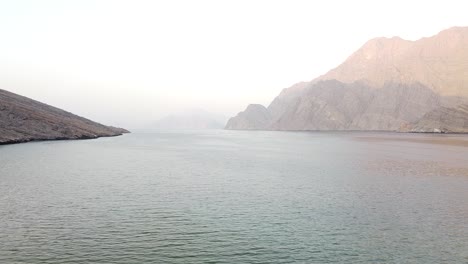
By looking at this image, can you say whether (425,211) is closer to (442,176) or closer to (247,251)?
(247,251)

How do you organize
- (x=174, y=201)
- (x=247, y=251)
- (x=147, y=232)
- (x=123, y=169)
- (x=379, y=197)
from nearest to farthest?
(x=247, y=251) < (x=147, y=232) < (x=174, y=201) < (x=379, y=197) < (x=123, y=169)

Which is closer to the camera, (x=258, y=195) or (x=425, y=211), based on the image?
(x=425, y=211)

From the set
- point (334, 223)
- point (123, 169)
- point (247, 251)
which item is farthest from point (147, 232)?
point (123, 169)

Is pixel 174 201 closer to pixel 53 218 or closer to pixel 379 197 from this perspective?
pixel 53 218

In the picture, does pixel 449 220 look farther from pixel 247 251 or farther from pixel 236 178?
pixel 236 178

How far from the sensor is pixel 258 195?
52906 mm

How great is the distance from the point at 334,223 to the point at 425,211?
12637 mm

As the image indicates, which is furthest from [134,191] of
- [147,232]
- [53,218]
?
[147,232]

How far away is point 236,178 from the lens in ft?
227

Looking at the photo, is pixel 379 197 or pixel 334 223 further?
pixel 379 197

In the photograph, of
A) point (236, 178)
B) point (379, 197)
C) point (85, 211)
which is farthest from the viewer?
point (236, 178)

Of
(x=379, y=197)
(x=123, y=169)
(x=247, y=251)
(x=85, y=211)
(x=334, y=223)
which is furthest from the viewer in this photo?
(x=123, y=169)

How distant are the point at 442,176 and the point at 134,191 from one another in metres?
56.0

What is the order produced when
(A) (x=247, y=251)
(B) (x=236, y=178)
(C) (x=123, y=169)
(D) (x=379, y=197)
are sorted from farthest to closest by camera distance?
(C) (x=123, y=169) < (B) (x=236, y=178) < (D) (x=379, y=197) < (A) (x=247, y=251)
